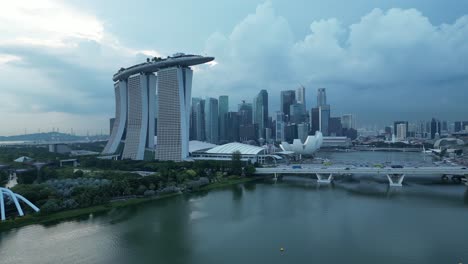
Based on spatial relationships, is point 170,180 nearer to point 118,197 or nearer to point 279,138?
point 118,197

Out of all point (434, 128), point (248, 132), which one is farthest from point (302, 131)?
point (434, 128)

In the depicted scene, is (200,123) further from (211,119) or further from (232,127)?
(232,127)

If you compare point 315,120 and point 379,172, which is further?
point 315,120

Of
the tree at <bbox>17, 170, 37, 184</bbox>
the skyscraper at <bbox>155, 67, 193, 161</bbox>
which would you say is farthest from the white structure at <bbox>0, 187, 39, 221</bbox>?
the skyscraper at <bbox>155, 67, 193, 161</bbox>

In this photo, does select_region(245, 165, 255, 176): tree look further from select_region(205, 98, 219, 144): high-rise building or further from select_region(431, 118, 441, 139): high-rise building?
select_region(431, 118, 441, 139): high-rise building

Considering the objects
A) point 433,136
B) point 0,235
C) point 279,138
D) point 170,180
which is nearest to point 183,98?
point 170,180

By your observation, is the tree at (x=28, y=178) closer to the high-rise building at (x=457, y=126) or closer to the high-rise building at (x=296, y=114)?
the high-rise building at (x=296, y=114)

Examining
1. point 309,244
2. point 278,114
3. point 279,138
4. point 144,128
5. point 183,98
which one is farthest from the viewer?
→ point 278,114
